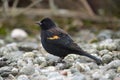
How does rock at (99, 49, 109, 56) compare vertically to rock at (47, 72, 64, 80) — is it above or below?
above

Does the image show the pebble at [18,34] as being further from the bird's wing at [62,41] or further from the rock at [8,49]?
the bird's wing at [62,41]

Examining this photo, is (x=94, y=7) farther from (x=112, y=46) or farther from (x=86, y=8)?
(x=112, y=46)

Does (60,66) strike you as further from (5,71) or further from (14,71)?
(5,71)

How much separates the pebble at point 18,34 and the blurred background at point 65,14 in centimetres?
25

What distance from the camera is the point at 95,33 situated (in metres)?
12.5

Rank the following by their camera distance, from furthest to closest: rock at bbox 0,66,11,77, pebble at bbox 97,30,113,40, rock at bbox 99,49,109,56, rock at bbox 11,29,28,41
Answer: rock at bbox 11,29,28,41 < pebble at bbox 97,30,113,40 < rock at bbox 99,49,109,56 < rock at bbox 0,66,11,77

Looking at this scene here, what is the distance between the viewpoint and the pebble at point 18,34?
39.3 feet

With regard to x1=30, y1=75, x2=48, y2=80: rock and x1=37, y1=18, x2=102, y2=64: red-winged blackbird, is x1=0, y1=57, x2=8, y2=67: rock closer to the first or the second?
x1=37, y1=18, x2=102, y2=64: red-winged blackbird

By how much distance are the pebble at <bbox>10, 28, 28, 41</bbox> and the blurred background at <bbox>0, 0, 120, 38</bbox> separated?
250mm

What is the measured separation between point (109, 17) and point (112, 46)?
5.29m

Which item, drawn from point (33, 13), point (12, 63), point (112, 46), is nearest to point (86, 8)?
point (33, 13)

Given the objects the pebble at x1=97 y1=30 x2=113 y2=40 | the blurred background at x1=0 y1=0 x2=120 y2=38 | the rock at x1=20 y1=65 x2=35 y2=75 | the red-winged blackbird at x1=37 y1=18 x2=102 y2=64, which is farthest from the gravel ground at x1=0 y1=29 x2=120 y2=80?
the blurred background at x1=0 y1=0 x2=120 y2=38

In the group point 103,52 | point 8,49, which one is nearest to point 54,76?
point 103,52

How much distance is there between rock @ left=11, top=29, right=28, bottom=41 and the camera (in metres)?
12.0
